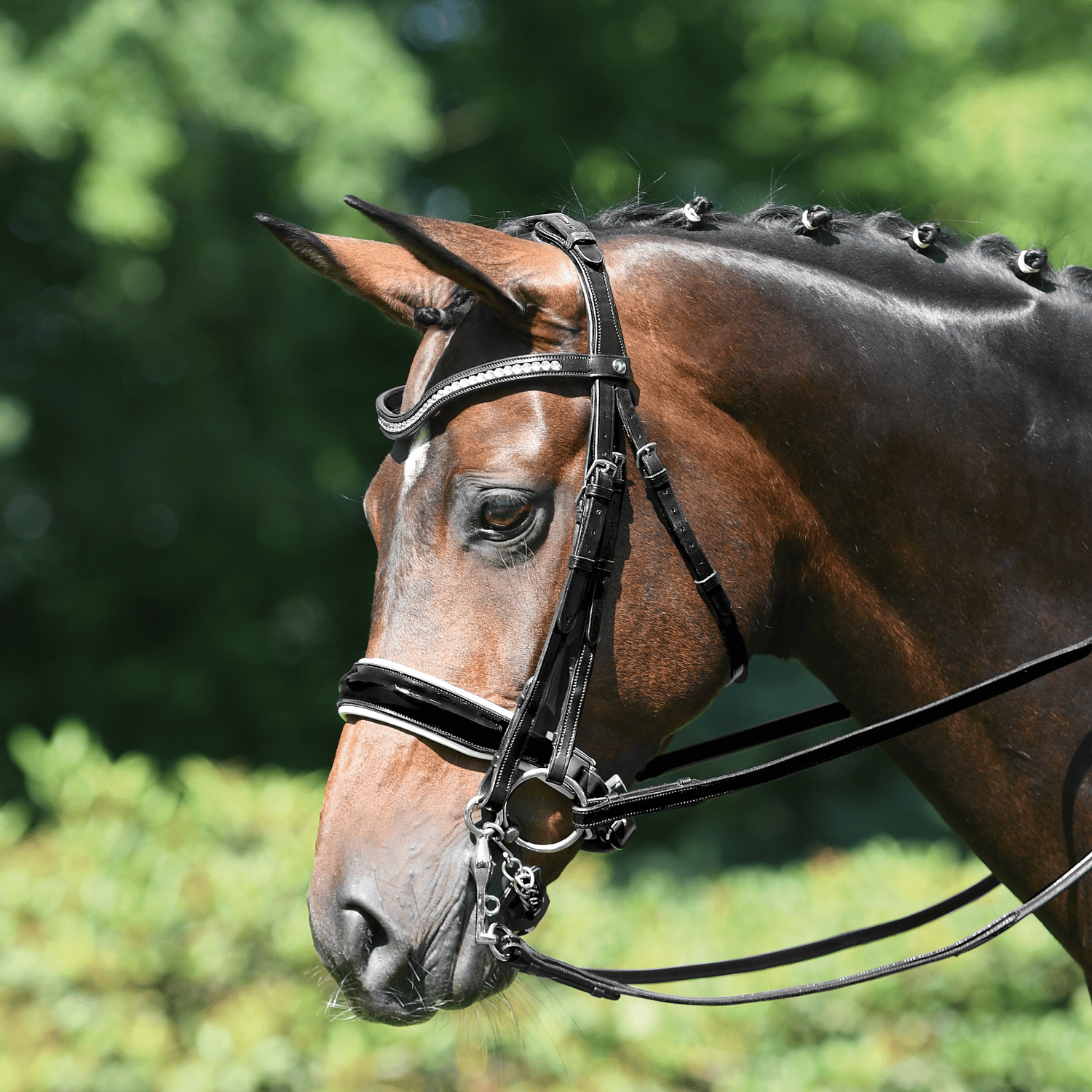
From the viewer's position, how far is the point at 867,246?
88.6 inches

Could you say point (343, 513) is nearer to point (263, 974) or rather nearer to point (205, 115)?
point (205, 115)

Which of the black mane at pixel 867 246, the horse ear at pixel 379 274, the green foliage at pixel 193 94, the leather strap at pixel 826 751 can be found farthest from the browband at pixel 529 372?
the green foliage at pixel 193 94

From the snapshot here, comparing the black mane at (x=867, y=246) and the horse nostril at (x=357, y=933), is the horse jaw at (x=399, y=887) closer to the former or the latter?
the horse nostril at (x=357, y=933)

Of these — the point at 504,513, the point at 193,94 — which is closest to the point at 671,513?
the point at 504,513

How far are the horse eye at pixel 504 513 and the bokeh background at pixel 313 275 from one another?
546cm

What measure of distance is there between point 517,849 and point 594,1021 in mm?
2497

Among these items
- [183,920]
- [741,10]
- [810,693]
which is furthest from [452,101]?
[183,920]

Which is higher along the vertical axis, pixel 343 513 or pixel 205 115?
pixel 205 115

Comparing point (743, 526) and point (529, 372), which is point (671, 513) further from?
point (529, 372)

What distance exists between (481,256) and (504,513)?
494 mm

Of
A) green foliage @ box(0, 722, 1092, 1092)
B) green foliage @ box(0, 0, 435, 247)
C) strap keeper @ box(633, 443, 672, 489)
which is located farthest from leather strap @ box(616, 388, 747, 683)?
green foliage @ box(0, 0, 435, 247)

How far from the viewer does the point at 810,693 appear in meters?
9.87

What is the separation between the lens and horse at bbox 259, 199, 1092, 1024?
1.95 meters

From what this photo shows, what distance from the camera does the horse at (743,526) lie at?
1.95 m
